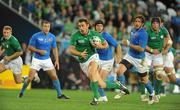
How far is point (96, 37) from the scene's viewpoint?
17.2 m

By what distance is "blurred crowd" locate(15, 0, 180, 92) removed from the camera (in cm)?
2969

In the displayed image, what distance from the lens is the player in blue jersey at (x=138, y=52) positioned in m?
18.8

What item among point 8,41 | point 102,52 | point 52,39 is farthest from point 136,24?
point 8,41

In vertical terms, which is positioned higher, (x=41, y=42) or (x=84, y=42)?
(x=84, y=42)

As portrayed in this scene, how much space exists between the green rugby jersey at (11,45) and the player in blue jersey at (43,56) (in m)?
0.52

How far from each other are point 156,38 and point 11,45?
470 cm

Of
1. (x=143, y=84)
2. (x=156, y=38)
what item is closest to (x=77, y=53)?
(x=143, y=84)

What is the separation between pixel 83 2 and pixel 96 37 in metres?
16.3

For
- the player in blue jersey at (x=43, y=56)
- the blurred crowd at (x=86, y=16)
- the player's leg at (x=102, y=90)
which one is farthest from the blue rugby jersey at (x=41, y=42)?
the blurred crowd at (x=86, y=16)

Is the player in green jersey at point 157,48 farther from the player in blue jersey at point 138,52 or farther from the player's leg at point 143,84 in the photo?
the player in blue jersey at point 138,52

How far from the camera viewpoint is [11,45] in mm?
21047

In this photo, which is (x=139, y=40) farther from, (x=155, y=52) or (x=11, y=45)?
(x=11, y=45)

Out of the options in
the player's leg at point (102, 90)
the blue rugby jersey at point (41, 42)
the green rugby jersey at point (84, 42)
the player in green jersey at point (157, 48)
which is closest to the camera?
the green rugby jersey at point (84, 42)

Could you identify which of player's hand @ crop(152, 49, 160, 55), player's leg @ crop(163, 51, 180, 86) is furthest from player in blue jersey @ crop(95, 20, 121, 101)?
player's leg @ crop(163, 51, 180, 86)
